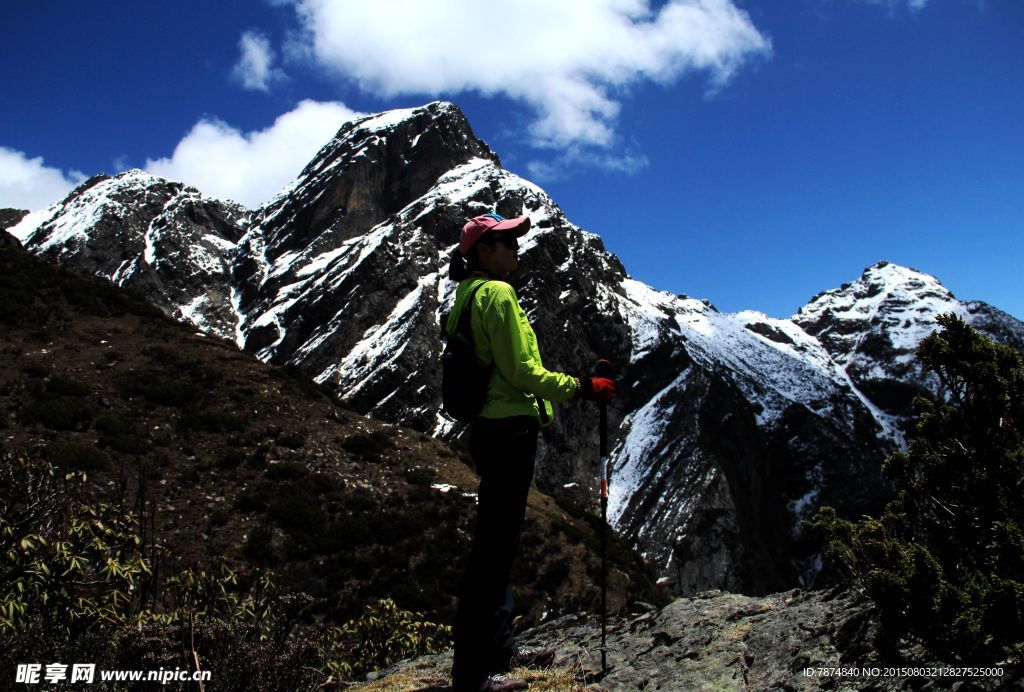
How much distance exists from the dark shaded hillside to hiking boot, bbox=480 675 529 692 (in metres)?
12.8

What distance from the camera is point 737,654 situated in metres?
5.61

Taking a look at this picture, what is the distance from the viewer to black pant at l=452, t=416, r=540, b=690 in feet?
14.1

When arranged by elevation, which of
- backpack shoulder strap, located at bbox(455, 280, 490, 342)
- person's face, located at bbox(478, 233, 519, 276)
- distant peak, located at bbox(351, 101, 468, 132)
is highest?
distant peak, located at bbox(351, 101, 468, 132)

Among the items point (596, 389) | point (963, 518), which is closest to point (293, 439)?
point (596, 389)

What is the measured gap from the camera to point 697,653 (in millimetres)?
5867

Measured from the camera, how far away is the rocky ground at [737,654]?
15.0 feet

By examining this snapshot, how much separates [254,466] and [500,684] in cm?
2096

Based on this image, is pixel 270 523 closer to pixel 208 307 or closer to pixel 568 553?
pixel 568 553

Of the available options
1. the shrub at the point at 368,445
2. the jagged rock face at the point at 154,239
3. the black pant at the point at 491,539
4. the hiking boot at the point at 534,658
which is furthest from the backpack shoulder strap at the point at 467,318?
the jagged rock face at the point at 154,239

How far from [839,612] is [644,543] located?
78650mm

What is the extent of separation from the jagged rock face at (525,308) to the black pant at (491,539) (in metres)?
73.0

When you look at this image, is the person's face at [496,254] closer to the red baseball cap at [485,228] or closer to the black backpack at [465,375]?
the red baseball cap at [485,228]

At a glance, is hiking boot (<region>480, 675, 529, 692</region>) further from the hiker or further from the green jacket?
the green jacket

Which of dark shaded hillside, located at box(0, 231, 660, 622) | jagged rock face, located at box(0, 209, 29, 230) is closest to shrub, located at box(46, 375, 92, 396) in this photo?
dark shaded hillside, located at box(0, 231, 660, 622)
